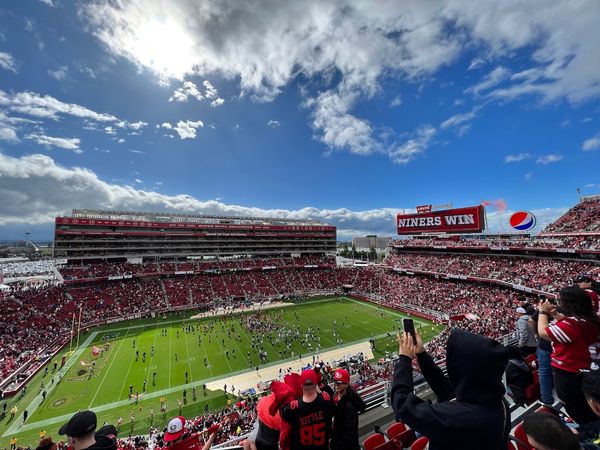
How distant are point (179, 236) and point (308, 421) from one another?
189ft

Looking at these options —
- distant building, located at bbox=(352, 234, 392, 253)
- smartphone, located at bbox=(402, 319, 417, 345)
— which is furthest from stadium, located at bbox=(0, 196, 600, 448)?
distant building, located at bbox=(352, 234, 392, 253)

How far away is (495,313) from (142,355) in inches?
1374

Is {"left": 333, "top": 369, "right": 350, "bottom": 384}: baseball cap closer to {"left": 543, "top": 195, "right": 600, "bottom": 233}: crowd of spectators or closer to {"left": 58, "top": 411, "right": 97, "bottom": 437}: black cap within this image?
{"left": 58, "top": 411, "right": 97, "bottom": 437}: black cap

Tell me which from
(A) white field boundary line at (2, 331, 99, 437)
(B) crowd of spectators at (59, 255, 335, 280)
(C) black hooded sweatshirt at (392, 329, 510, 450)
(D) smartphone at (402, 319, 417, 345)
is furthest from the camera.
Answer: (B) crowd of spectators at (59, 255, 335, 280)

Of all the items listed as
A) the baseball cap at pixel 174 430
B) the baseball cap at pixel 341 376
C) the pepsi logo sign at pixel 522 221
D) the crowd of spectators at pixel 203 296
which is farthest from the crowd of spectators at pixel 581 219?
the baseball cap at pixel 174 430

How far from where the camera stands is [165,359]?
26.2m

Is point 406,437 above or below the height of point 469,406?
below

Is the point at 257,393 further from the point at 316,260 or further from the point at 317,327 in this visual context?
the point at 316,260

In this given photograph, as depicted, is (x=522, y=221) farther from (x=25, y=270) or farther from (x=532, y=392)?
(x=25, y=270)

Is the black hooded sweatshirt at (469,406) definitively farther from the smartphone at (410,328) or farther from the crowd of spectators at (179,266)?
the crowd of spectators at (179,266)

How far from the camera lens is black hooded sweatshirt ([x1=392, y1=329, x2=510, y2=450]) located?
1987 mm

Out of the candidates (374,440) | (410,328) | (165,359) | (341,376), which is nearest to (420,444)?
(374,440)

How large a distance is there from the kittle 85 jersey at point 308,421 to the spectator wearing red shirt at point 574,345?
3.05 meters

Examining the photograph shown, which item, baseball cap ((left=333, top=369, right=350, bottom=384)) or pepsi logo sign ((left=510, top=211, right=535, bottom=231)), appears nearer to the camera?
baseball cap ((left=333, top=369, right=350, bottom=384))
